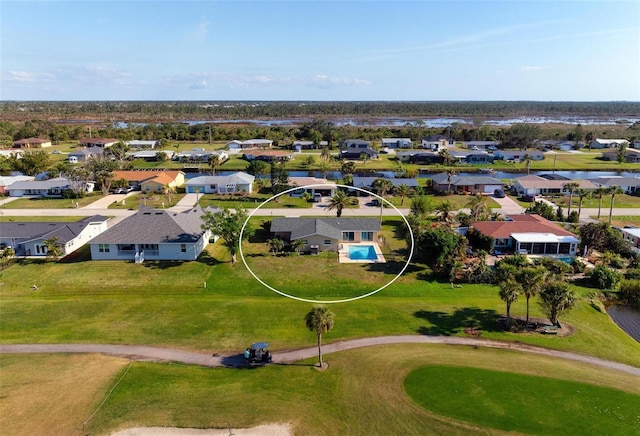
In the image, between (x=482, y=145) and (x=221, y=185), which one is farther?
(x=482, y=145)

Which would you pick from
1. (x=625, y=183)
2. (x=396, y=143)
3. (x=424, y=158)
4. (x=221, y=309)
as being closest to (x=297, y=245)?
(x=221, y=309)

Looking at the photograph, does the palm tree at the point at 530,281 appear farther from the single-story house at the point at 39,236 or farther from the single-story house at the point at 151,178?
the single-story house at the point at 151,178

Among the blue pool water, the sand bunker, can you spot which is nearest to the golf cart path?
the sand bunker

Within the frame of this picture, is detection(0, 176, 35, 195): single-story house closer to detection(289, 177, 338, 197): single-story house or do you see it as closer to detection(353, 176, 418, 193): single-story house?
detection(289, 177, 338, 197): single-story house

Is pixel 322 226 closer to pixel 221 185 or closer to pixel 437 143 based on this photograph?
pixel 221 185

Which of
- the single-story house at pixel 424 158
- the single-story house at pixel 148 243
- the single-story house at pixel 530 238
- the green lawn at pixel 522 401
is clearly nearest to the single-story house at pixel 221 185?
the single-story house at pixel 148 243

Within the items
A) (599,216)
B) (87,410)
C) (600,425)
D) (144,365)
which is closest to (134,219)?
(144,365)
